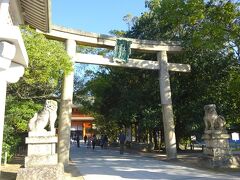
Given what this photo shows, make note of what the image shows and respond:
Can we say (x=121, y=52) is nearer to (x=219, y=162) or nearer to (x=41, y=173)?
(x=219, y=162)

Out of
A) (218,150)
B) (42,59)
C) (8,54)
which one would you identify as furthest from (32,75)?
(8,54)

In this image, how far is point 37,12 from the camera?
6.10 m

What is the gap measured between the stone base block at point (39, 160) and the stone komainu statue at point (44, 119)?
92 centimetres

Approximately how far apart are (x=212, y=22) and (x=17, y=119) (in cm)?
997

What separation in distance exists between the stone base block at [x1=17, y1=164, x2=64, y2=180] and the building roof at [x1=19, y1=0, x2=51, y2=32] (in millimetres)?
5569

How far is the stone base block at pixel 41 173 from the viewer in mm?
10828

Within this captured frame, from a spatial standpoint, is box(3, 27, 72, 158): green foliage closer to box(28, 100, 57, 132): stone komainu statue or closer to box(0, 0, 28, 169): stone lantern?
box(28, 100, 57, 132): stone komainu statue

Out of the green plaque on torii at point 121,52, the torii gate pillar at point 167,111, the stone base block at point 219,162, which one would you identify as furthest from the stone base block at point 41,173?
the torii gate pillar at point 167,111

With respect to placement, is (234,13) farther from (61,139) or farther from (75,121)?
(75,121)

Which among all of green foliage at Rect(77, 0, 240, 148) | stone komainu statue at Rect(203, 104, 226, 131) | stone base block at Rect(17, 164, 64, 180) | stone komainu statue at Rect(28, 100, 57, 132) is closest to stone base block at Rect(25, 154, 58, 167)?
stone base block at Rect(17, 164, 64, 180)

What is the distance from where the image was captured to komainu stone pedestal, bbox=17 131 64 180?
10867 mm

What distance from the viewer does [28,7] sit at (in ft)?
20.0

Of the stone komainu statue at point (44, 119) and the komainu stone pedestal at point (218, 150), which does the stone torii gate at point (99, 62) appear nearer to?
the stone komainu statue at point (44, 119)

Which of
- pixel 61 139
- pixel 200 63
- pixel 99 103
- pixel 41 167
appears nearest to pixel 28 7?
pixel 41 167
